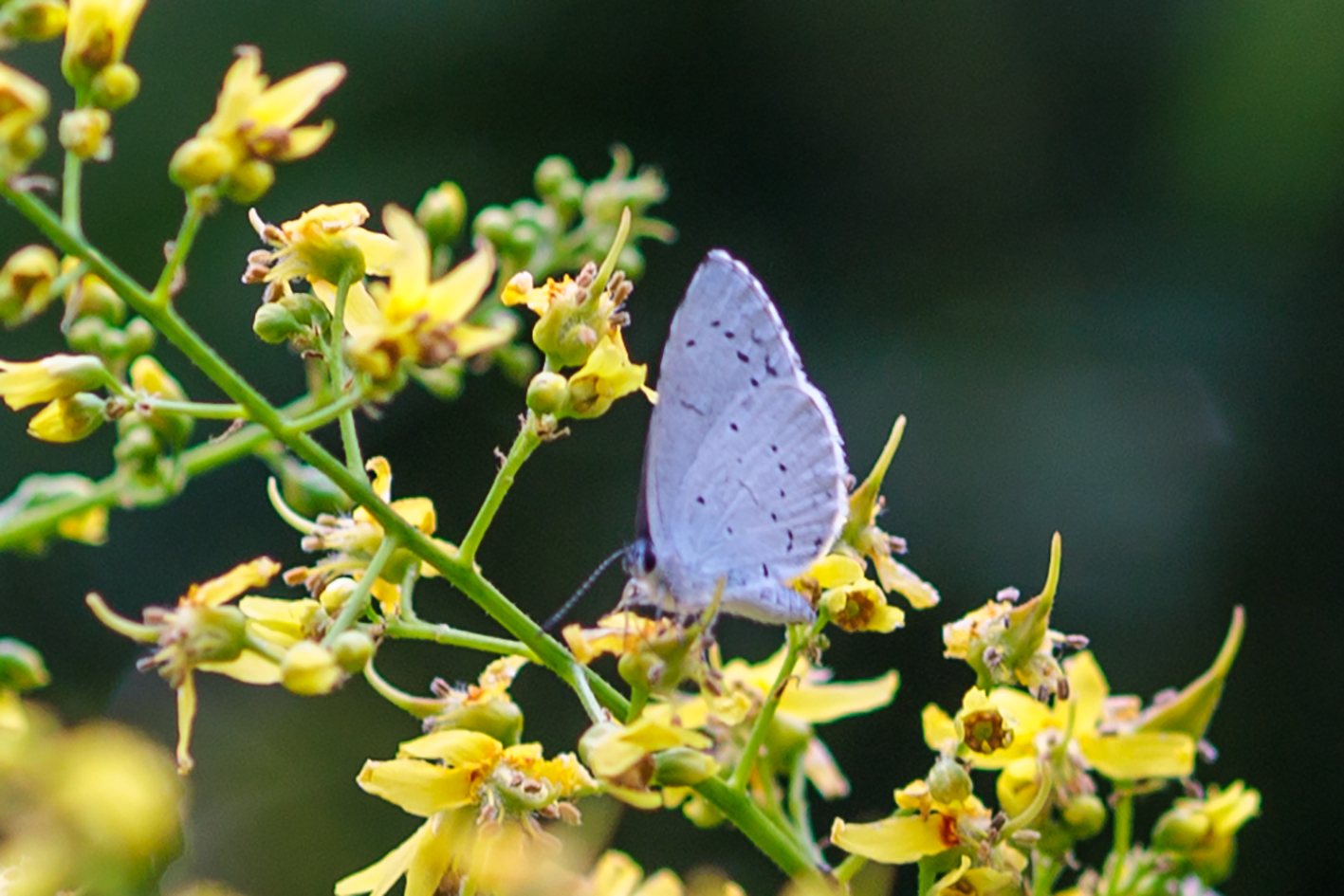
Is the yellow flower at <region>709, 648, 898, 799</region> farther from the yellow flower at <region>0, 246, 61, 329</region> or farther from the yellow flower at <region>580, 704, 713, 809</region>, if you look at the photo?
the yellow flower at <region>0, 246, 61, 329</region>

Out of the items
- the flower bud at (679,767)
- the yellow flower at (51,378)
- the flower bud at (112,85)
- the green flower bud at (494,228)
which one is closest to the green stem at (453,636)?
the flower bud at (679,767)

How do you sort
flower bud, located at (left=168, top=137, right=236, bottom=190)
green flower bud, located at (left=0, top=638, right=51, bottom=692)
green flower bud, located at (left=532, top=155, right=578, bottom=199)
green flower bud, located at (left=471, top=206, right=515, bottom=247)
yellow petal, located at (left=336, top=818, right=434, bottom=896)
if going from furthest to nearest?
green flower bud, located at (left=532, top=155, right=578, bottom=199) → green flower bud, located at (left=471, top=206, right=515, bottom=247) → yellow petal, located at (left=336, top=818, right=434, bottom=896) → flower bud, located at (left=168, top=137, right=236, bottom=190) → green flower bud, located at (left=0, top=638, right=51, bottom=692)

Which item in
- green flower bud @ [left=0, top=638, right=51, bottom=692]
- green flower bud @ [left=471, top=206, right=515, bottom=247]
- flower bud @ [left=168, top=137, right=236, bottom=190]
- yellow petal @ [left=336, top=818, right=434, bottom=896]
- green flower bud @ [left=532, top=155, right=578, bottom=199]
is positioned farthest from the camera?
green flower bud @ [left=532, top=155, right=578, bottom=199]

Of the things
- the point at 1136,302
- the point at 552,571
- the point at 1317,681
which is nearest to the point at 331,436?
the point at 552,571

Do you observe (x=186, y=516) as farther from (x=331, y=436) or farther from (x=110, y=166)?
(x=331, y=436)

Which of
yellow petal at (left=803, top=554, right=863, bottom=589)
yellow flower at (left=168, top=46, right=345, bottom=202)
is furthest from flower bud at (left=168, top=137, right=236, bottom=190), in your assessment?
yellow petal at (left=803, top=554, right=863, bottom=589)

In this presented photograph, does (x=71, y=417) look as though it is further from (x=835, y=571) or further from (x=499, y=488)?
(x=835, y=571)

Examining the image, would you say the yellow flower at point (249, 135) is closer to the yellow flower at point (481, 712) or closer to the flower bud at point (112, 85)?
the flower bud at point (112, 85)
